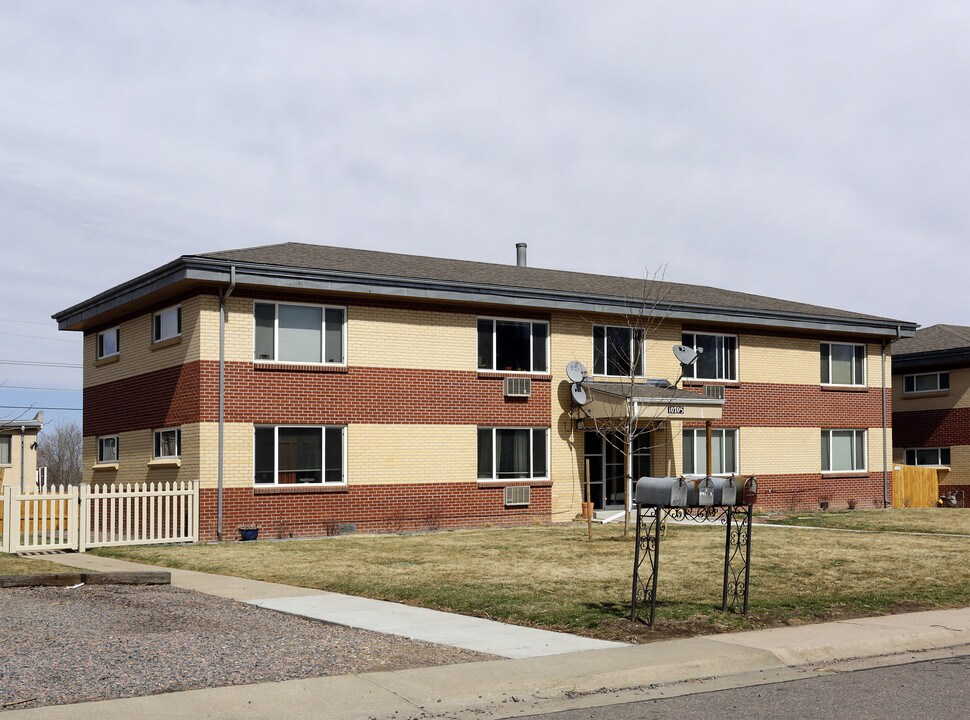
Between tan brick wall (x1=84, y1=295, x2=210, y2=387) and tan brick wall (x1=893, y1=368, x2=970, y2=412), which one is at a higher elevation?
tan brick wall (x1=84, y1=295, x2=210, y2=387)

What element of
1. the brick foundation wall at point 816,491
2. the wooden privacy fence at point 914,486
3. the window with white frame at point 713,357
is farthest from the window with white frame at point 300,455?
the wooden privacy fence at point 914,486

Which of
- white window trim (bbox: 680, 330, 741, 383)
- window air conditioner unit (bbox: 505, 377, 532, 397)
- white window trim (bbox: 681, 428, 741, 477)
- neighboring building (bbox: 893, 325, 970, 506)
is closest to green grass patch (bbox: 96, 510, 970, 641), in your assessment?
window air conditioner unit (bbox: 505, 377, 532, 397)

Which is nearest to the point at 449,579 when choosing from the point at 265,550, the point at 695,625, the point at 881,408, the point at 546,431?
the point at 695,625

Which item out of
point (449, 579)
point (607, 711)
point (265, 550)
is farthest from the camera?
point (265, 550)

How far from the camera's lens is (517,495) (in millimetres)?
27734

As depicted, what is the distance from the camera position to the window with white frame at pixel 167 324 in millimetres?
25125

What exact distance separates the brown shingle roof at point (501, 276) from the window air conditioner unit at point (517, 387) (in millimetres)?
2337

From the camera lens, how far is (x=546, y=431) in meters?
28.5

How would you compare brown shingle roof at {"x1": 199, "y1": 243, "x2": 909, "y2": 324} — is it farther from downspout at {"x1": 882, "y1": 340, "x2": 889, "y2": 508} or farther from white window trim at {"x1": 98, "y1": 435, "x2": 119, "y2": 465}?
white window trim at {"x1": 98, "y1": 435, "x2": 119, "y2": 465}

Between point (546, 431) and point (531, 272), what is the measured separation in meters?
5.96

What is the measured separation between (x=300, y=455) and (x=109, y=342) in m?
7.80

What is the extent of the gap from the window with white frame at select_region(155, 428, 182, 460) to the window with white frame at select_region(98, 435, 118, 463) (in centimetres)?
306

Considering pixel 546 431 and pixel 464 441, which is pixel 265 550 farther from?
pixel 546 431

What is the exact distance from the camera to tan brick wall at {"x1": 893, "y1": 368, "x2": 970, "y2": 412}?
39091 mm
